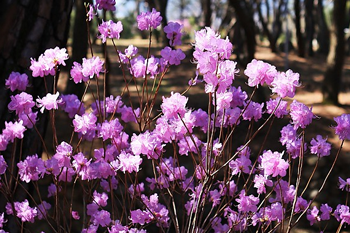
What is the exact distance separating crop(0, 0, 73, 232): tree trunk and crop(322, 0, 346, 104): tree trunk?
482 cm

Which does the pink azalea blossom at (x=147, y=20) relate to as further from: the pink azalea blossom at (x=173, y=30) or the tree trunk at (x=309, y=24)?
the tree trunk at (x=309, y=24)

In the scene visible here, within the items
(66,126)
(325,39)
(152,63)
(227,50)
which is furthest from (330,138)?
(325,39)

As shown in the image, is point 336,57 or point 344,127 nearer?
point 344,127

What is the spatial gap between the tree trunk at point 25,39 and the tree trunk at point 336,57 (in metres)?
4.82

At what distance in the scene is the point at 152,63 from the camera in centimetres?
242

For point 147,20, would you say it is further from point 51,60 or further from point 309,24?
point 309,24

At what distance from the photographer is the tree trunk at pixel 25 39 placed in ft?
9.61

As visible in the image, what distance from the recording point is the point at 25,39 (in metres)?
2.98

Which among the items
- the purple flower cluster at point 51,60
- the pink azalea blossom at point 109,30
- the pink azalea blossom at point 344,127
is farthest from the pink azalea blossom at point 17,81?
the pink azalea blossom at point 344,127

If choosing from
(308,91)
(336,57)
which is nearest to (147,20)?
(336,57)

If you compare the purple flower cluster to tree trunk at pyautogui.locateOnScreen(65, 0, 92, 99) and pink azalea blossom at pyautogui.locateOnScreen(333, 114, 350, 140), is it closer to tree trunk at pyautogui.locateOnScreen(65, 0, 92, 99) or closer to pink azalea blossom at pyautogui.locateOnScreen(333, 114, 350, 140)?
pink azalea blossom at pyautogui.locateOnScreen(333, 114, 350, 140)

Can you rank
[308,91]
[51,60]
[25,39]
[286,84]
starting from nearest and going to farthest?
[286,84]
[51,60]
[25,39]
[308,91]

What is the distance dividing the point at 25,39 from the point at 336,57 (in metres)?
5.11

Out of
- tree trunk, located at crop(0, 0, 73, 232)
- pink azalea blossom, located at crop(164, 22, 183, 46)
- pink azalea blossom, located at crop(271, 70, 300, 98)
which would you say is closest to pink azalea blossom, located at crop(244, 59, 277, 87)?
pink azalea blossom, located at crop(271, 70, 300, 98)
